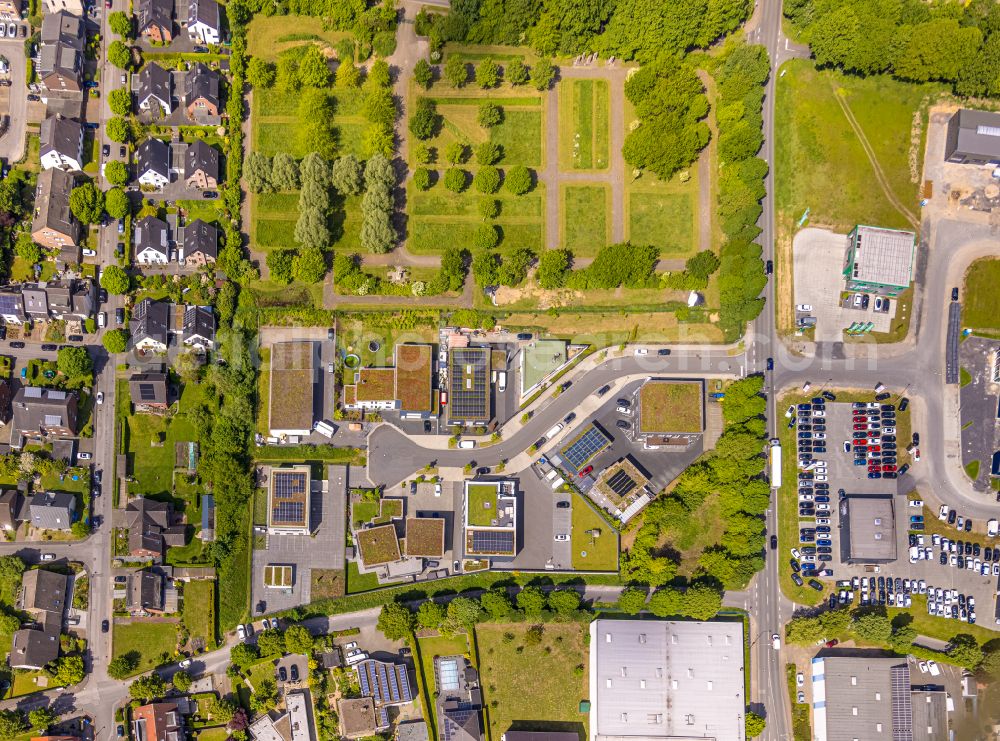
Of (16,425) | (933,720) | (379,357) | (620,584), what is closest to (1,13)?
(16,425)

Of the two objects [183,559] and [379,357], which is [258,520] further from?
[379,357]

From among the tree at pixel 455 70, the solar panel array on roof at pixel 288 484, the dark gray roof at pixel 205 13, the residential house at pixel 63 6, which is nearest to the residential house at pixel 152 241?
the dark gray roof at pixel 205 13

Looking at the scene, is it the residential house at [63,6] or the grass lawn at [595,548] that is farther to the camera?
the residential house at [63,6]

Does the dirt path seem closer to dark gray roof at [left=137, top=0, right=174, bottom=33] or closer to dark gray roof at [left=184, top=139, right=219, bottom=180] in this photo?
dark gray roof at [left=184, top=139, right=219, bottom=180]

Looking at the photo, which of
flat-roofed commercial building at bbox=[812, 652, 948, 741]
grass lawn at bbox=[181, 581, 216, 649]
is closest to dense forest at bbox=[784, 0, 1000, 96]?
flat-roofed commercial building at bbox=[812, 652, 948, 741]

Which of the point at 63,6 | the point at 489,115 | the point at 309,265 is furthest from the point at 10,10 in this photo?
the point at 489,115

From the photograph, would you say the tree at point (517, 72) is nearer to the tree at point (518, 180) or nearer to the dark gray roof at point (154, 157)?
the tree at point (518, 180)
